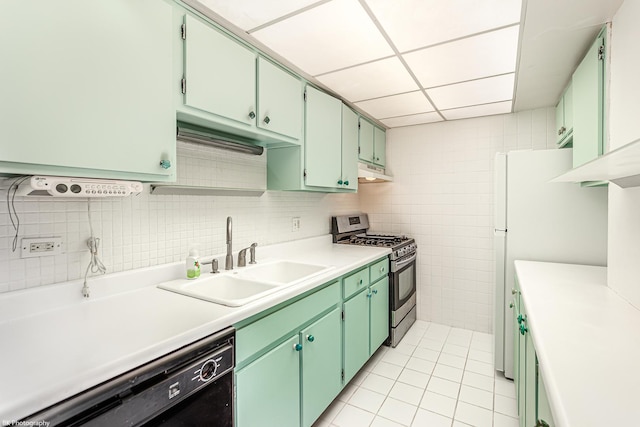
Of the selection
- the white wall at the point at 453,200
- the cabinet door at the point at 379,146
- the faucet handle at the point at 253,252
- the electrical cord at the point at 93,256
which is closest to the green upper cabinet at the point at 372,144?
the cabinet door at the point at 379,146

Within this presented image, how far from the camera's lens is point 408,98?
266cm

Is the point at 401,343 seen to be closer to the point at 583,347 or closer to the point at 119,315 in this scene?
the point at 583,347

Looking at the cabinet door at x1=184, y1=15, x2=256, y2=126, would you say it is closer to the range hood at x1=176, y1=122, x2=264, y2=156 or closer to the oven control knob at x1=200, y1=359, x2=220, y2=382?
the range hood at x1=176, y1=122, x2=264, y2=156

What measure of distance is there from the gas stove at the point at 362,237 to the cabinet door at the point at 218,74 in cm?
170

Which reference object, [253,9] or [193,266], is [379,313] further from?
[253,9]

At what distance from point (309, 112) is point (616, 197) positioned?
1800mm

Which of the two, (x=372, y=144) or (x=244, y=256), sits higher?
(x=372, y=144)

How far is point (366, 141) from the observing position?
3.17 metres

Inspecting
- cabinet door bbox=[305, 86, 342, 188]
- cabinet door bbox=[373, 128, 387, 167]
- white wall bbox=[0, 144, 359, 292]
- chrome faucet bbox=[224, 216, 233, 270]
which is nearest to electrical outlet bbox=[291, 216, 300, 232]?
white wall bbox=[0, 144, 359, 292]

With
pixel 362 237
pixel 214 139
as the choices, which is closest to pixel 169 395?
pixel 214 139

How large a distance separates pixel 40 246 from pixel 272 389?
113cm

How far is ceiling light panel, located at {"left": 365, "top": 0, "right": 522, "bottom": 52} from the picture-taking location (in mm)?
1408

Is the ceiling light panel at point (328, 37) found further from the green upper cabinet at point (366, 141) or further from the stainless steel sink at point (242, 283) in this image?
the stainless steel sink at point (242, 283)

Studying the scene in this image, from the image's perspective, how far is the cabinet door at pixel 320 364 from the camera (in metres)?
1.65
